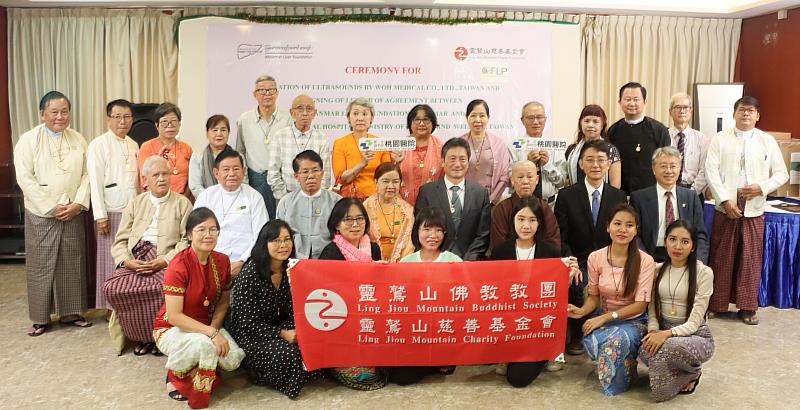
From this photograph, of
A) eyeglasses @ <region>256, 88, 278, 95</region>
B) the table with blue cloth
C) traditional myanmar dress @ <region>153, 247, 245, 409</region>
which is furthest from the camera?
eyeglasses @ <region>256, 88, 278, 95</region>

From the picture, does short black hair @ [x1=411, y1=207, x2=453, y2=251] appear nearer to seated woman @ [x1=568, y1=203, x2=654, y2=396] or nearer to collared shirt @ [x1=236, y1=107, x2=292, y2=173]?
seated woman @ [x1=568, y1=203, x2=654, y2=396]

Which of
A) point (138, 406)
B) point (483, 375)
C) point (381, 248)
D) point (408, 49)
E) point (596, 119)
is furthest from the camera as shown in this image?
point (408, 49)

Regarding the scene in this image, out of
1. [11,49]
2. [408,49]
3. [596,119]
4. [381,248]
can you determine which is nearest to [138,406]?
[381,248]

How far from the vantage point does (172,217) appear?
4.14m

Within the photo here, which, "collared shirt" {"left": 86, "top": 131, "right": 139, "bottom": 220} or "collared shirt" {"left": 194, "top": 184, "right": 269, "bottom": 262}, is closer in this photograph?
"collared shirt" {"left": 194, "top": 184, "right": 269, "bottom": 262}

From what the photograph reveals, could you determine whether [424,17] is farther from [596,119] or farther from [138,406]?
[138,406]

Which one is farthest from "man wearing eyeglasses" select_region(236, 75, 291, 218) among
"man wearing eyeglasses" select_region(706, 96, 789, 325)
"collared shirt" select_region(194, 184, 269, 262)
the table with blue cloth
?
the table with blue cloth

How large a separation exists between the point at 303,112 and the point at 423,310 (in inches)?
73.1

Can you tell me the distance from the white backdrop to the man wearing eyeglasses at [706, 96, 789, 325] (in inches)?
73.0

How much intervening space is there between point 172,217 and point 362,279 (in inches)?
56.3

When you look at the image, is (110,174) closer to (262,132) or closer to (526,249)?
(262,132)

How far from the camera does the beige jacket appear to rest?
4.12 metres

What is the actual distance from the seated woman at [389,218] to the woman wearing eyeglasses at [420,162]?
1.50 ft

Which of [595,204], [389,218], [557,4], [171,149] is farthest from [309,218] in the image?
[557,4]
